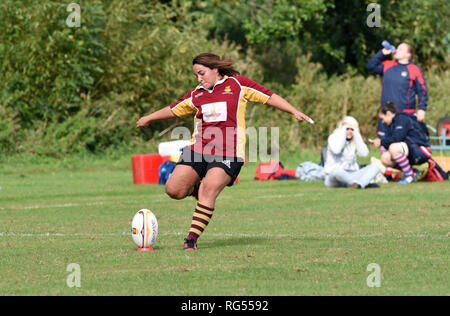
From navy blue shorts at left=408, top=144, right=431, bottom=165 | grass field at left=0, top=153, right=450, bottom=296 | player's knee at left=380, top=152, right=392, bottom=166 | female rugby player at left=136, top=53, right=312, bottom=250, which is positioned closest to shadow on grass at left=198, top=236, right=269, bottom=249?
grass field at left=0, top=153, right=450, bottom=296

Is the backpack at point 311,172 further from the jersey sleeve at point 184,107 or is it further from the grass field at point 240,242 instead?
the jersey sleeve at point 184,107

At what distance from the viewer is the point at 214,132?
9172 mm

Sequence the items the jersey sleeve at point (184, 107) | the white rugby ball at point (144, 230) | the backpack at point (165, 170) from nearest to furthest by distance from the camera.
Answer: the white rugby ball at point (144, 230) → the jersey sleeve at point (184, 107) → the backpack at point (165, 170)

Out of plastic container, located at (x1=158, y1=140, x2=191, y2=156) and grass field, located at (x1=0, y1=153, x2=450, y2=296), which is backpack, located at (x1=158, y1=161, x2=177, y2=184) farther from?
grass field, located at (x1=0, y1=153, x2=450, y2=296)

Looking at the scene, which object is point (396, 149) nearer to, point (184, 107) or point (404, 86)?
point (404, 86)

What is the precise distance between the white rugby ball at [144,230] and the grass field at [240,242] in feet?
0.49

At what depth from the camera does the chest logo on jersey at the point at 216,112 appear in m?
9.13

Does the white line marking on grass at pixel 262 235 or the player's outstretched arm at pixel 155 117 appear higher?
the player's outstretched arm at pixel 155 117

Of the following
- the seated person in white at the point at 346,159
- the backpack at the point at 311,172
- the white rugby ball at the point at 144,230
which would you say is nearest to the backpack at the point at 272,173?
the backpack at the point at 311,172

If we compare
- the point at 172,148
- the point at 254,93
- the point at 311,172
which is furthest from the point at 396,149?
the point at 254,93

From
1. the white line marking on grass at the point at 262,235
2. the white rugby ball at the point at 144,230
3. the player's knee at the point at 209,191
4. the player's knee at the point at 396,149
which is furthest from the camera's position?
the player's knee at the point at 396,149

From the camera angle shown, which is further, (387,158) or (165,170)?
(165,170)

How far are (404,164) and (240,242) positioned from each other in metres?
8.68

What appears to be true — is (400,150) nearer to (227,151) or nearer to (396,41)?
(227,151)
